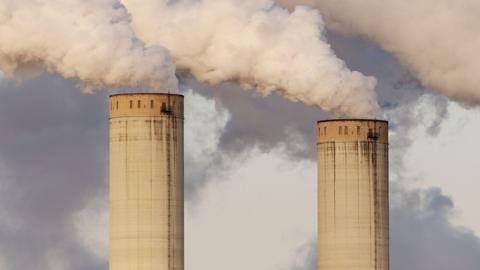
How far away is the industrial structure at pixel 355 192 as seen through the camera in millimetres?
121625

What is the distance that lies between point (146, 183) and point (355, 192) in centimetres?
1917

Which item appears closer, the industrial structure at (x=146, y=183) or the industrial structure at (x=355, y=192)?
the industrial structure at (x=146, y=183)

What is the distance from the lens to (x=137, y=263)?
108375 millimetres

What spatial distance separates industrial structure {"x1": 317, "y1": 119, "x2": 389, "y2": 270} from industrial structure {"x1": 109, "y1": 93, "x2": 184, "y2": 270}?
16.1 metres

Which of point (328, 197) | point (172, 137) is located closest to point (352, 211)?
point (328, 197)

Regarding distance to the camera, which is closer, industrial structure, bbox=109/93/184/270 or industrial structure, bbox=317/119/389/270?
industrial structure, bbox=109/93/184/270

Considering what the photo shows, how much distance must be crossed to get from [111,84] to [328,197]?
20006 mm

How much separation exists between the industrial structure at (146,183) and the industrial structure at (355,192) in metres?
16.1

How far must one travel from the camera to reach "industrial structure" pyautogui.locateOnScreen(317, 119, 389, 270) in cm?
12162

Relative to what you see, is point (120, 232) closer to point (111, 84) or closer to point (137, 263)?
point (137, 263)

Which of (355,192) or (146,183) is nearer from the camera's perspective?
(146,183)

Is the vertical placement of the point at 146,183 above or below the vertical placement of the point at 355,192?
above

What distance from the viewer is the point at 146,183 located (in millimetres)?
108688

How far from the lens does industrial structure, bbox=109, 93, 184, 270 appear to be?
356 ft
